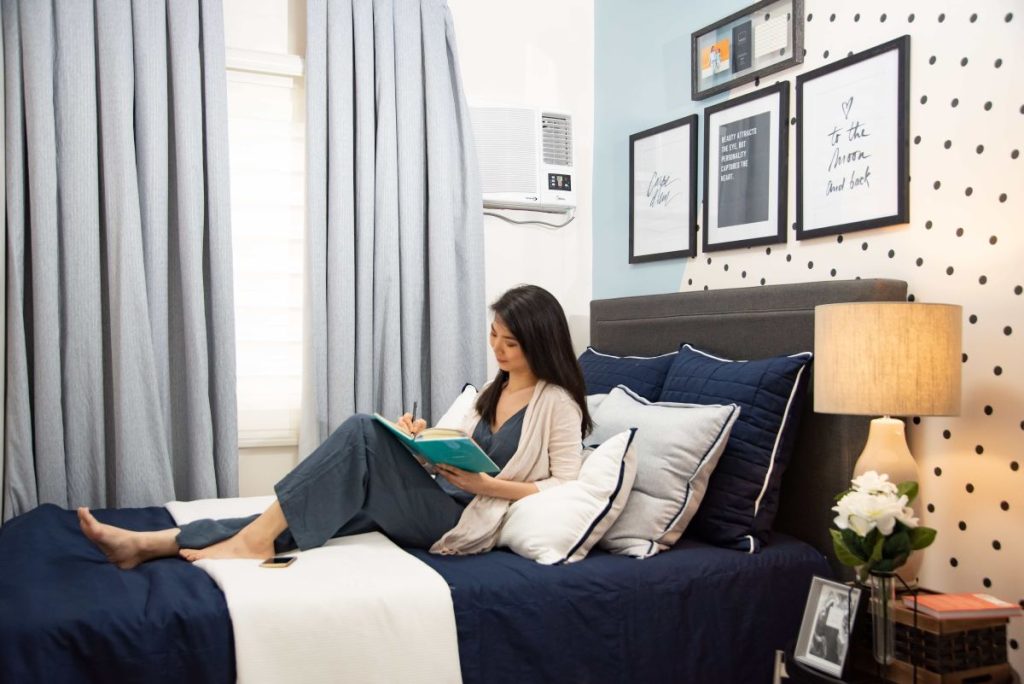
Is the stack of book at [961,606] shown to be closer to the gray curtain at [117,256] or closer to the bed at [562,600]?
the bed at [562,600]

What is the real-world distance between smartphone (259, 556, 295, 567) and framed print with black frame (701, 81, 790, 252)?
167 centimetres

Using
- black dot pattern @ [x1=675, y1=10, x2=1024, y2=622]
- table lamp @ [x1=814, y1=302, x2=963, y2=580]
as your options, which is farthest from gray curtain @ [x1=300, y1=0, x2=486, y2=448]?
table lamp @ [x1=814, y1=302, x2=963, y2=580]

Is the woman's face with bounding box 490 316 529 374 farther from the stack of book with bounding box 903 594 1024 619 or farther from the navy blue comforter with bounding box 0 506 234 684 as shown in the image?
the stack of book with bounding box 903 594 1024 619

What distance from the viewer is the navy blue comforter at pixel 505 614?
1.59 meters

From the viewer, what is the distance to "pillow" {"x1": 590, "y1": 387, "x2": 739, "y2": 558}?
2.19m

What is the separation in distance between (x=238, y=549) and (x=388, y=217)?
1.58 meters

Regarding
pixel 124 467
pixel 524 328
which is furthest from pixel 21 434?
pixel 524 328

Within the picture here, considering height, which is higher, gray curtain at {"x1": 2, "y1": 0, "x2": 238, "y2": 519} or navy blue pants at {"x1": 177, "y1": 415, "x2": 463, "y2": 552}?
gray curtain at {"x1": 2, "y1": 0, "x2": 238, "y2": 519}

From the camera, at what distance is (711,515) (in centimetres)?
230

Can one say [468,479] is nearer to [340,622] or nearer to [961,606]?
[340,622]

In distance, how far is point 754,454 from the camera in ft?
7.56

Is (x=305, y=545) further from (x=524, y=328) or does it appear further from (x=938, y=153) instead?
(x=938, y=153)

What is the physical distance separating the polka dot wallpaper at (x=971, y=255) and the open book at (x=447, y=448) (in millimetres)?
1104

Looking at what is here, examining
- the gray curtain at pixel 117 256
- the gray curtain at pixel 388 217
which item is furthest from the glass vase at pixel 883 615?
the gray curtain at pixel 117 256
